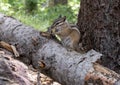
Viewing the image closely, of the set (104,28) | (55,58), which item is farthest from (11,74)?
(104,28)

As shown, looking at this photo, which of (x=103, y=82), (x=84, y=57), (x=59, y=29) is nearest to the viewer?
(x=103, y=82)

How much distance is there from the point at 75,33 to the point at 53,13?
5.77 meters

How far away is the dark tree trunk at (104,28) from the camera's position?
2.86 meters

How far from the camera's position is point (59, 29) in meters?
3.18

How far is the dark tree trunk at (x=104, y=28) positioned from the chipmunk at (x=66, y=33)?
10 cm

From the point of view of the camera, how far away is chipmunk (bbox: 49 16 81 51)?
10.1 ft

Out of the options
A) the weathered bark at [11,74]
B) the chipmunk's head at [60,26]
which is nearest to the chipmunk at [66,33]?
the chipmunk's head at [60,26]

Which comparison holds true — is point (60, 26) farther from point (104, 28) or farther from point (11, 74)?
point (11, 74)

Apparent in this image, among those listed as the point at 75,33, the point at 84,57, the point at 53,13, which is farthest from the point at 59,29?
the point at 53,13

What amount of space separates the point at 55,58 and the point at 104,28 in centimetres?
57

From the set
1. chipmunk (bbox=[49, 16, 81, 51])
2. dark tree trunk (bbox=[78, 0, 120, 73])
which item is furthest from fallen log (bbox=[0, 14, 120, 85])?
dark tree trunk (bbox=[78, 0, 120, 73])

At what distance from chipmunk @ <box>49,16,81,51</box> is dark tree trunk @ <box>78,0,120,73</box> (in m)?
0.10

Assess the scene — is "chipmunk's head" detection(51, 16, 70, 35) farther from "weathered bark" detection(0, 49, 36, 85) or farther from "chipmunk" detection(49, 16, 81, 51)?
"weathered bark" detection(0, 49, 36, 85)

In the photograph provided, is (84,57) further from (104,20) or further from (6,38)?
(6,38)
